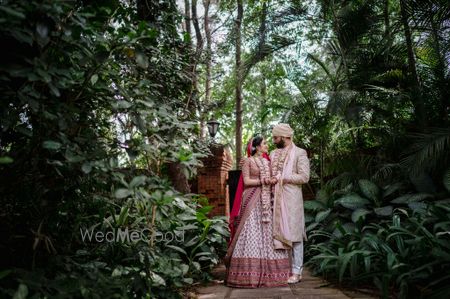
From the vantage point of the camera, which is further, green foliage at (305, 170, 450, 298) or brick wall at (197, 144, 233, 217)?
brick wall at (197, 144, 233, 217)

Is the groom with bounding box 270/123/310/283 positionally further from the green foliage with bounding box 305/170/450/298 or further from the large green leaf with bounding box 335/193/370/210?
the large green leaf with bounding box 335/193/370/210

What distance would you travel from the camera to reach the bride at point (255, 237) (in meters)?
4.04

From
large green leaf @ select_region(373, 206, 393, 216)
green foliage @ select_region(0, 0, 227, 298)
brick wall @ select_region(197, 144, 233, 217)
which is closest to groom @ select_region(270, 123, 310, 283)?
large green leaf @ select_region(373, 206, 393, 216)

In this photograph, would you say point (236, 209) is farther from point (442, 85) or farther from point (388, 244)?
point (442, 85)

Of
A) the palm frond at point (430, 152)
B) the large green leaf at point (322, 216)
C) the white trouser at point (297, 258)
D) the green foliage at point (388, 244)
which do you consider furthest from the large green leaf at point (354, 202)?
the white trouser at point (297, 258)

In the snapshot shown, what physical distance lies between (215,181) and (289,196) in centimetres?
339

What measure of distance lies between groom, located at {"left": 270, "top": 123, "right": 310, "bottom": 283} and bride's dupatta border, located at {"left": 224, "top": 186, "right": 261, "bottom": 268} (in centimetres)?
23

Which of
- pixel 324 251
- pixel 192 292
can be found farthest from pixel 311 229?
pixel 192 292

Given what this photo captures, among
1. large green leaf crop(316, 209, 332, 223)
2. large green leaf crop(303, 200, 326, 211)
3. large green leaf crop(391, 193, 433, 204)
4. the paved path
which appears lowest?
the paved path

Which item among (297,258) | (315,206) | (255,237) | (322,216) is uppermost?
(315,206)

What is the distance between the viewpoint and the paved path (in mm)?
3299

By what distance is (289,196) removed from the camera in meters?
4.35

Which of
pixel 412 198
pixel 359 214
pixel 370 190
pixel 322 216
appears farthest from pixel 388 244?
pixel 322 216

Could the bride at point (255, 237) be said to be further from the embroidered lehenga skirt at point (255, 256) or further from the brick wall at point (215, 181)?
the brick wall at point (215, 181)
